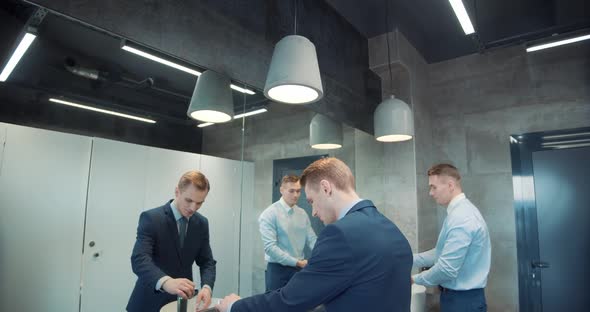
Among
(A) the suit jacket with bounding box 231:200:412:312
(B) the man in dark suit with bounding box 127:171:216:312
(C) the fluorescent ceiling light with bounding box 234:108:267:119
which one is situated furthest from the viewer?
(C) the fluorescent ceiling light with bounding box 234:108:267:119

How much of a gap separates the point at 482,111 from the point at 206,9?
3.28 m

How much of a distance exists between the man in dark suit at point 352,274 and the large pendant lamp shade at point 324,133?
1614 millimetres

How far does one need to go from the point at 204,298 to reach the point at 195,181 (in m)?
0.63

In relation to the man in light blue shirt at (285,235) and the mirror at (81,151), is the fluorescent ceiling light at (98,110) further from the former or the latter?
the man in light blue shirt at (285,235)

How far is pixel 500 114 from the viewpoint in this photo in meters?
3.82

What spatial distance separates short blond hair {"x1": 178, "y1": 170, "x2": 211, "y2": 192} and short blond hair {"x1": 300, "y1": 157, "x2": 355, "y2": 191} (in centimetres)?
70

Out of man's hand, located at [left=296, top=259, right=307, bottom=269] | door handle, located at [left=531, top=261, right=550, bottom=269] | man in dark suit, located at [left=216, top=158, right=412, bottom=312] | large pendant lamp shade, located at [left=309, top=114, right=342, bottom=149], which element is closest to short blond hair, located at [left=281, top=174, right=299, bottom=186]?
large pendant lamp shade, located at [left=309, top=114, right=342, bottom=149]

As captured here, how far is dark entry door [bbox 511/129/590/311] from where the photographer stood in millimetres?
3289

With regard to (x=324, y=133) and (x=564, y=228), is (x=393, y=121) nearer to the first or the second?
(x=324, y=133)

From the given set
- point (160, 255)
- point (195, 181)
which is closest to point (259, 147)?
point (195, 181)

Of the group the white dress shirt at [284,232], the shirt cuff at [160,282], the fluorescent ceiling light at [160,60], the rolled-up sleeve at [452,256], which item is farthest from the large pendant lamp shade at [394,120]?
the shirt cuff at [160,282]

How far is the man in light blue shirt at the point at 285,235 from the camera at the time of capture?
234 cm

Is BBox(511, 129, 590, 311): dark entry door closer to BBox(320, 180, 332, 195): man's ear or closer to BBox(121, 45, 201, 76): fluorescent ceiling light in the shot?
BBox(320, 180, 332, 195): man's ear

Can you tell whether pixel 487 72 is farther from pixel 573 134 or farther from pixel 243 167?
pixel 243 167
